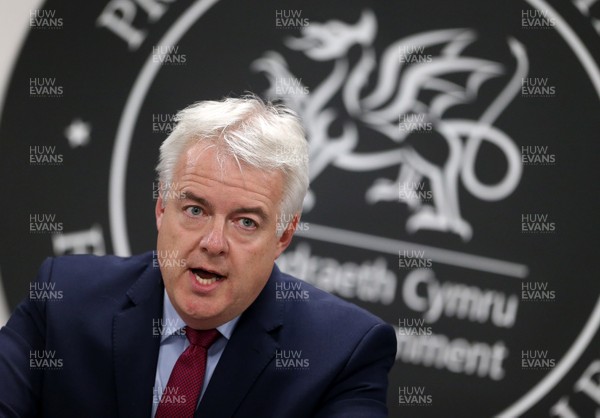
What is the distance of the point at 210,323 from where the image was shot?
2.38 metres

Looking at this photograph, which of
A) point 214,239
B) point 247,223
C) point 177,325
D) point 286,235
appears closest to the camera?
point 214,239

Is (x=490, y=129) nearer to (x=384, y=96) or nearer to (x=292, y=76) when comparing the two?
(x=384, y=96)

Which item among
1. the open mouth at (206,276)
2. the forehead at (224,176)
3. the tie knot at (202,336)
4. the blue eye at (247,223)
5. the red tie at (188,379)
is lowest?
the red tie at (188,379)

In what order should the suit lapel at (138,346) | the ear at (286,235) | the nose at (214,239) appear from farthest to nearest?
the ear at (286,235) → the suit lapel at (138,346) → the nose at (214,239)

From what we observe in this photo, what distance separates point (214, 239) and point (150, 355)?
425mm

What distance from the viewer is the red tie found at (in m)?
2.28

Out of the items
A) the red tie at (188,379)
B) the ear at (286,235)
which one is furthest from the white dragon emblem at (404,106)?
the red tie at (188,379)

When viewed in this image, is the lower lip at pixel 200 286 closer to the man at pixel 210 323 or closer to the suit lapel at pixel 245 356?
the man at pixel 210 323

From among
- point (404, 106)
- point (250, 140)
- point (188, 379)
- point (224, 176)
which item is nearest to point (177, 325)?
point (188, 379)

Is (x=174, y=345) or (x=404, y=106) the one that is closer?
(x=174, y=345)

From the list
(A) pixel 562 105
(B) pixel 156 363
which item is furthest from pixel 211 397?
(A) pixel 562 105

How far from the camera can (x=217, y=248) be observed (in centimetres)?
221

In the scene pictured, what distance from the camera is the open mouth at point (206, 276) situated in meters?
2.27

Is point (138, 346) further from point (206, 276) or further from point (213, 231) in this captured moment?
point (213, 231)
